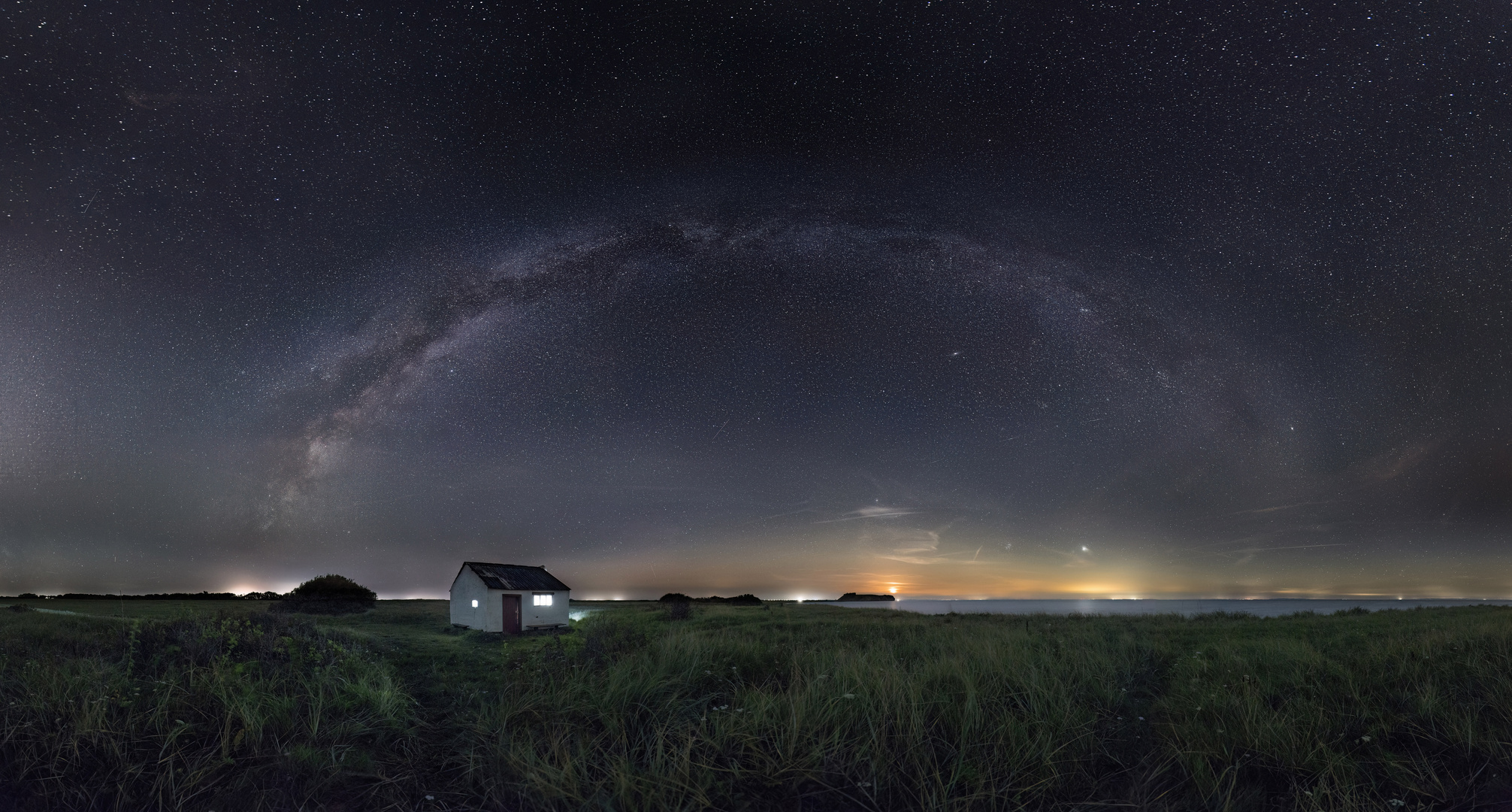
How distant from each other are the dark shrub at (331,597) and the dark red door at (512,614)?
49.2ft

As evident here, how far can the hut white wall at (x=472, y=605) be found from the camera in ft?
113

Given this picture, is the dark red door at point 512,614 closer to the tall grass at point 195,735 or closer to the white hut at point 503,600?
the white hut at point 503,600

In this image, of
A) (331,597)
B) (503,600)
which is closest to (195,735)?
(503,600)

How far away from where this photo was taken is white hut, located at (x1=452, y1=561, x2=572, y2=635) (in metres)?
34.6

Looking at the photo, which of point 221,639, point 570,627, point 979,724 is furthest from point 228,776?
Answer: point 570,627

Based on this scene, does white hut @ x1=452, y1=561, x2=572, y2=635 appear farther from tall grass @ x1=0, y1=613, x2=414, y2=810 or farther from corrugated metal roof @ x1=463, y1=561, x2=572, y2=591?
tall grass @ x1=0, y1=613, x2=414, y2=810

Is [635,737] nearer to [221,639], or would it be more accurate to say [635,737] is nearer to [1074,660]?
[1074,660]

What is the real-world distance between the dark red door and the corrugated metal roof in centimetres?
51

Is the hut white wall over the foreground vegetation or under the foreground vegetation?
under

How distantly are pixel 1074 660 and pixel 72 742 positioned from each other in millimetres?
9164

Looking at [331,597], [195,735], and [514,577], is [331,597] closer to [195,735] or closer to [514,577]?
[514,577]

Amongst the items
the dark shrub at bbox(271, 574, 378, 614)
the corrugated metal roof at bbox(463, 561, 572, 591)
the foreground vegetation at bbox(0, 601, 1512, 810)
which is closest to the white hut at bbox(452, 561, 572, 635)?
the corrugated metal roof at bbox(463, 561, 572, 591)

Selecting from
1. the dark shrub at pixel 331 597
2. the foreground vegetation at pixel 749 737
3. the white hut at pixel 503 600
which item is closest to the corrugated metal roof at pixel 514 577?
the white hut at pixel 503 600

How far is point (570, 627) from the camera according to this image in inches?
1494
